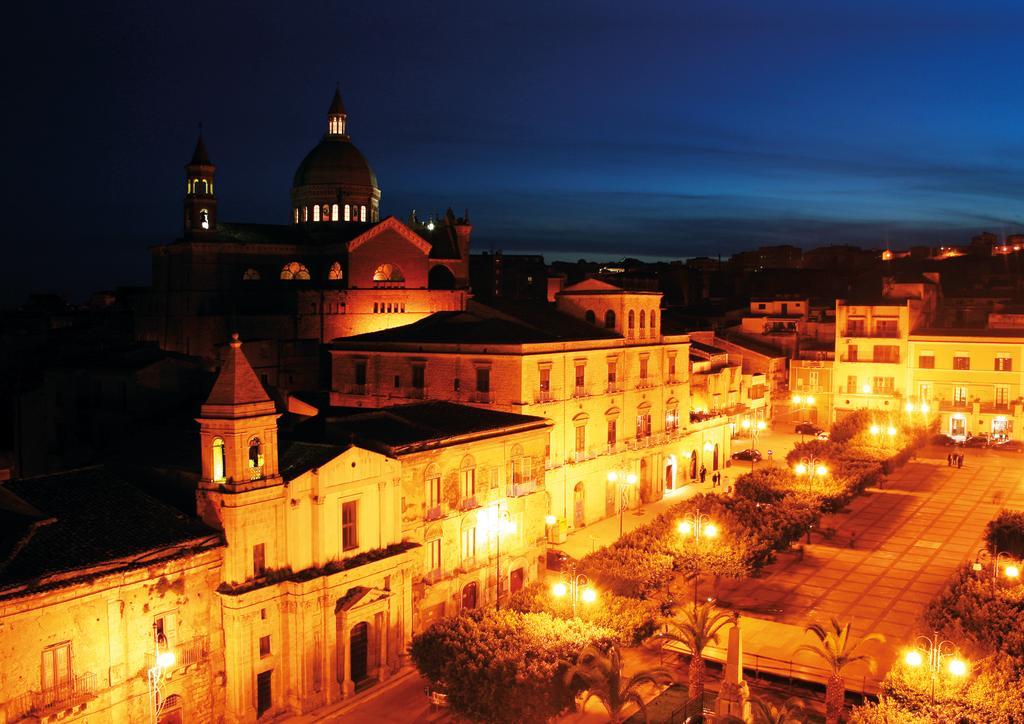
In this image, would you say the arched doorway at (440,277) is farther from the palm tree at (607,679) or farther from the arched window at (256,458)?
the palm tree at (607,679)

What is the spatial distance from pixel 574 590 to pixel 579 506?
2139 centimetres

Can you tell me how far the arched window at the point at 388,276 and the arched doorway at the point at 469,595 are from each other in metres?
35.8

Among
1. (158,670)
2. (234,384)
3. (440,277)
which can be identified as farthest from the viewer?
(440,277)

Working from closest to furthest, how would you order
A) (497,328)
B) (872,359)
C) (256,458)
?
(256,458) < (497,328) < (872,359)

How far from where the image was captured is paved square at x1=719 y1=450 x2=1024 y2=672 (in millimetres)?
37500

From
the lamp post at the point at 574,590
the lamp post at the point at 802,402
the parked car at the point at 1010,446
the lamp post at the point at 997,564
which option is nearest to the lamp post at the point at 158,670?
the lamp post at the point at 574,590

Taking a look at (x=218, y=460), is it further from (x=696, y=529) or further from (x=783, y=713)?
(x=696, y=529)

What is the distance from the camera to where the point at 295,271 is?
70688mm

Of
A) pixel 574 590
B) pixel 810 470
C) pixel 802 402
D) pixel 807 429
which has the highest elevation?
pixel 802 402

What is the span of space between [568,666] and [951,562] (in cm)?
2514

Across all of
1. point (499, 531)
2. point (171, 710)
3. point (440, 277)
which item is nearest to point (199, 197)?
point (440, 277)

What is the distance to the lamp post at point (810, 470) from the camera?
1918 inches

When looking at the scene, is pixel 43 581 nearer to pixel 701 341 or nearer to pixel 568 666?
pixel 568 666

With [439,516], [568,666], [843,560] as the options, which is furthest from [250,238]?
[568,666]
